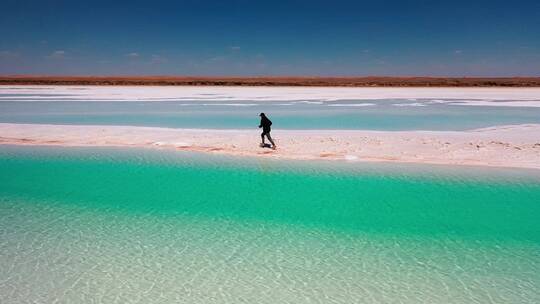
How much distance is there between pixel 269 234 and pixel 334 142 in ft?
26.7

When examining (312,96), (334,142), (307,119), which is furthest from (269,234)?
(312,96)

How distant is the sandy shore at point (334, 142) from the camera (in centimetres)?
1271

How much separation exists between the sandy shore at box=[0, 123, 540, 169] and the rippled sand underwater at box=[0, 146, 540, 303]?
1.28 m

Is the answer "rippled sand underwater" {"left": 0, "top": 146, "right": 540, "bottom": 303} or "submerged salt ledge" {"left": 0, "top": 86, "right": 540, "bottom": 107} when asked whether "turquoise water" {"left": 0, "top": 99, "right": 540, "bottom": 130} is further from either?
"submerged salt ledge" {"left": 0, "top": 86, "right": 540, "bottom": 107}

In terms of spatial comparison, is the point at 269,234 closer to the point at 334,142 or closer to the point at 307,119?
the point at 334,142

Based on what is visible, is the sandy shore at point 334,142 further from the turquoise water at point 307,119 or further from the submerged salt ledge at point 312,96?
the submerged salt ledge at point 312,96

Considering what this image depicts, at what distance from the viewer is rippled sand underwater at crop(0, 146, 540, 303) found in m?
5.28

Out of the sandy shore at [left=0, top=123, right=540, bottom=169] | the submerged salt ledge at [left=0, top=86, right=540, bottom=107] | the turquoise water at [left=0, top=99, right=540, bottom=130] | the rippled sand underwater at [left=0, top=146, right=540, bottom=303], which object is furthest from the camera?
the submerged salt ledge at [left=0, top=86, right=540, bottom=107]

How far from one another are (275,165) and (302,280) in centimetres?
675

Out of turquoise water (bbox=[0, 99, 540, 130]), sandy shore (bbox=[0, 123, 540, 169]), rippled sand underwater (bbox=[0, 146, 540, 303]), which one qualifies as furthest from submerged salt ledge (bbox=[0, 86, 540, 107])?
rippled sand underwater (bbox=[0, 146, 540, 303])

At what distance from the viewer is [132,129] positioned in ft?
60.1

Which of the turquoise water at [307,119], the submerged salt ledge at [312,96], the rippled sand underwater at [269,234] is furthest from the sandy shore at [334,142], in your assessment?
the submerged salt ledge at [312,96]

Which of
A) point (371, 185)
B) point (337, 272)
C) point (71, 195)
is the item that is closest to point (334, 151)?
point (371, 185)

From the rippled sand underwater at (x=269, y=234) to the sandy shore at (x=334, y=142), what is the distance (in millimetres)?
1277
